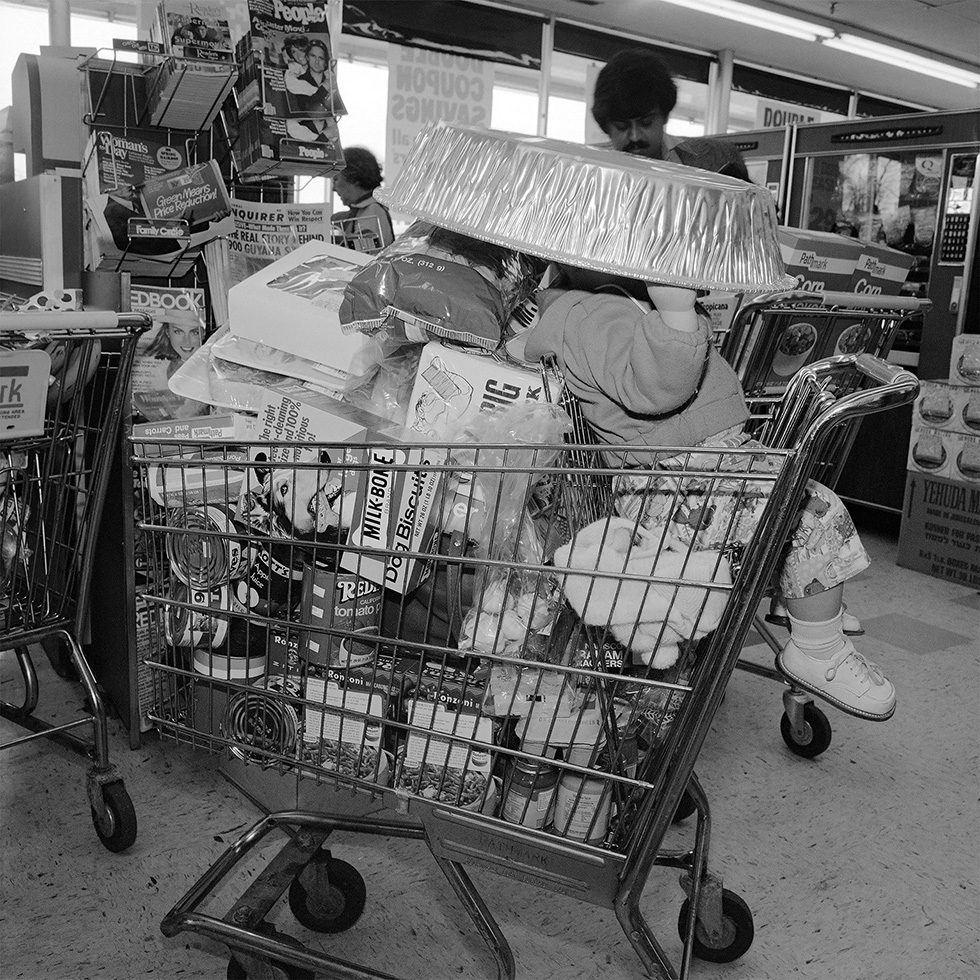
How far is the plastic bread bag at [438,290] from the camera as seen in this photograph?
4.41ft

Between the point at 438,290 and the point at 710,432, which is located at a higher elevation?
the point at 438,290

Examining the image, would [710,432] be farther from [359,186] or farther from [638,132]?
[359,186]

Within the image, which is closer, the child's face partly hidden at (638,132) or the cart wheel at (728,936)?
the cart wheel at (728,936)

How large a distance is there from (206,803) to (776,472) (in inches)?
57.8

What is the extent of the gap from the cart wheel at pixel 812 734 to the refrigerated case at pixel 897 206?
2280 mm

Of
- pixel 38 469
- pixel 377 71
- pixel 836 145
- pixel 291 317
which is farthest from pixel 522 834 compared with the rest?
pixel 377 71

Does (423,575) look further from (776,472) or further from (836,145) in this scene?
(836,145)

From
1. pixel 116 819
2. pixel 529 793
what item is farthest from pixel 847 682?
pixel 116 819

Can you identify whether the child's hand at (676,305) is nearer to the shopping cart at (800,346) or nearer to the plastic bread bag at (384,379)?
the plastic bread bag at (384,379)

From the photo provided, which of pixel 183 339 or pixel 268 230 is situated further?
pixel 268 230

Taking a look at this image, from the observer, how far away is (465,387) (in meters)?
1.39

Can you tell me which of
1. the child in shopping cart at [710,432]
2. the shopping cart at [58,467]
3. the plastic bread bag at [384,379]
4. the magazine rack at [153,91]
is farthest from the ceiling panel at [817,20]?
the child in shopping cart at [710,432]

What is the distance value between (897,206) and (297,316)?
3828mm

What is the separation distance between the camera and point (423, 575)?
1268mm
